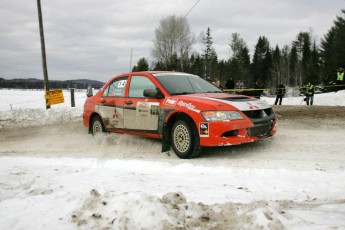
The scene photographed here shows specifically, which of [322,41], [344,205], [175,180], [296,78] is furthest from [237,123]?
[296,78]

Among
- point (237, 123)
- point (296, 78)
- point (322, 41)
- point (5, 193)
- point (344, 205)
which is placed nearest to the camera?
point (344, 205)

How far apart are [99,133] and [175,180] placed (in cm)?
406

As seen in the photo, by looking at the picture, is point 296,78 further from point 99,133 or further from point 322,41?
point 99,133

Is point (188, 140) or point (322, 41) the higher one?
point (322, 41)

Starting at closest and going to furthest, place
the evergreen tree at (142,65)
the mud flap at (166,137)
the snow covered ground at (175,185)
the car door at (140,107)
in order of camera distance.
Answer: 1. the snow covered ground at (175,185)
2. the mud flap at (166,137)
3. the car door at (140,107)
4. the evergreen tree at (142,65)

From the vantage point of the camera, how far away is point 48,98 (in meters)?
15.5

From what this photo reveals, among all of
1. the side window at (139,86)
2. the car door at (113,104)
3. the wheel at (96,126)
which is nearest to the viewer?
the side window at (139,86)

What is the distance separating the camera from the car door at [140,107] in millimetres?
6477

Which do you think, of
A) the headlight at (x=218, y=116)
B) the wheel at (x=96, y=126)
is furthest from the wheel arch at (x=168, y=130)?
the wheel at (x=96, y=126)

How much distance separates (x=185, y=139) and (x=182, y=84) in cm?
140

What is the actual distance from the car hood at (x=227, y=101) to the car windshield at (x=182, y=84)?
1.27 feet

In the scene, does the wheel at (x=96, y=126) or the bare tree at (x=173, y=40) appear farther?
the bare tree at (x=173, y=40)

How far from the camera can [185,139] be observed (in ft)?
19.1

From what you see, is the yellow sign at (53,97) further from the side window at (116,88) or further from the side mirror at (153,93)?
the side mirror at (153,93)
